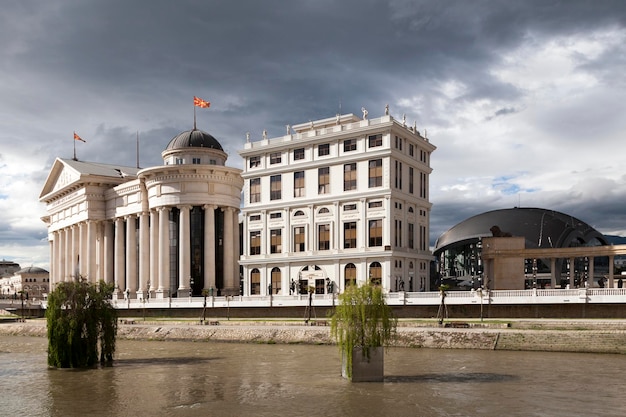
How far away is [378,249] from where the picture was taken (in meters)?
89.8

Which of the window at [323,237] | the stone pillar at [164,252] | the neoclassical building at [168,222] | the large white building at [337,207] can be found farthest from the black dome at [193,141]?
the window at [323,237]

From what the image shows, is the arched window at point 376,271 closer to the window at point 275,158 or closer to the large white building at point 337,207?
the large white building at point 337,207

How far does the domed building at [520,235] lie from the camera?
14362 cm

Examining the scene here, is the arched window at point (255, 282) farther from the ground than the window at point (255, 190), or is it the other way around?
the window at point (255, 190)

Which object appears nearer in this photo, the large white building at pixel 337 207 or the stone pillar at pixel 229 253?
the large white building at pixel 337 207

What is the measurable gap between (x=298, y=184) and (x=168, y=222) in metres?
34.0

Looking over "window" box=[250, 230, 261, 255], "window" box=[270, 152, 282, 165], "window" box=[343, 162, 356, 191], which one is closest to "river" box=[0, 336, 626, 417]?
"window" box=[343, 162, 356, 191]

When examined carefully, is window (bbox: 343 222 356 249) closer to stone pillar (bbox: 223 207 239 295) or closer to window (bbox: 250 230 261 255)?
window (bbox: 250 230 261 255)

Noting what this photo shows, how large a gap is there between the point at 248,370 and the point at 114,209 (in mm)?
97636

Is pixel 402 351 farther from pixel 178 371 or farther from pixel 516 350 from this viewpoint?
pixel 178 371

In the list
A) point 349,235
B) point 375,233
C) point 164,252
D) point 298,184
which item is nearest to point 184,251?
point 164,252

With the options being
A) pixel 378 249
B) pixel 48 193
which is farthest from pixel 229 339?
pixel 48 193

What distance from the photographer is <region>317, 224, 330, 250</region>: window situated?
94.7 meters

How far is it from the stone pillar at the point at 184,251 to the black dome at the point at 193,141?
1344 cm
